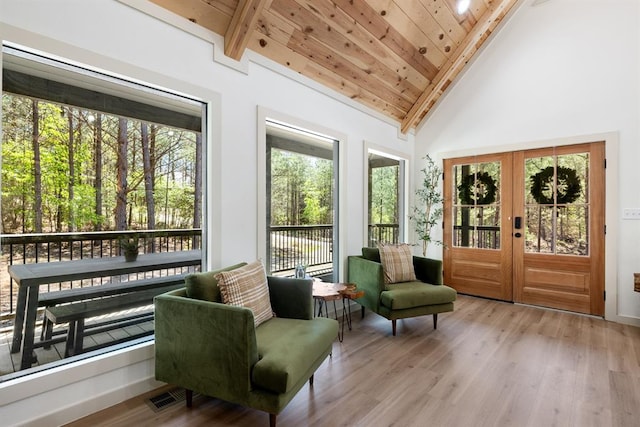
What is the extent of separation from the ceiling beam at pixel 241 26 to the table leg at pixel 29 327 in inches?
83.2

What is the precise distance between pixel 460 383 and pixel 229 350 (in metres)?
1.63

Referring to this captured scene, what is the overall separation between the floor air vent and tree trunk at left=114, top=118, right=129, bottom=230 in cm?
114

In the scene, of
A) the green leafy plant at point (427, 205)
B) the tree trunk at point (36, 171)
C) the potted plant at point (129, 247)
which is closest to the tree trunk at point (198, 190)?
the potted plant at point (129, 247)

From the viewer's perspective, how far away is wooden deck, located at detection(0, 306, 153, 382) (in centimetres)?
174

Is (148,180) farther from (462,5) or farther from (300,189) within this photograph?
(462,5)

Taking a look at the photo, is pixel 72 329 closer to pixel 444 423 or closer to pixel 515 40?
pixel 444 423

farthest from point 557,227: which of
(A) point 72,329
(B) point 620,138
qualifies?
(A) point 72,329

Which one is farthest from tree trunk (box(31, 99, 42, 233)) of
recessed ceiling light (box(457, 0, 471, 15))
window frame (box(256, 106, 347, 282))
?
recessed ceiling light (box(457, 0, 471, 15))

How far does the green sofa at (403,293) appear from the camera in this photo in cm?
302

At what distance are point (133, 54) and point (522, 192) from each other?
14.4 feet

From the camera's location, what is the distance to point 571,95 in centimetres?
378

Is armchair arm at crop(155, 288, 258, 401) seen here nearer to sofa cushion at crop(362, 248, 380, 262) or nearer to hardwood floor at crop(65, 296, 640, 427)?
hardwood floor at crop(65, 296, 640, 427)

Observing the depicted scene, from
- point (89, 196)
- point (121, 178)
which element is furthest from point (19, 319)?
point (121, 178)

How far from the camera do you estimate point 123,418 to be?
1830mm
